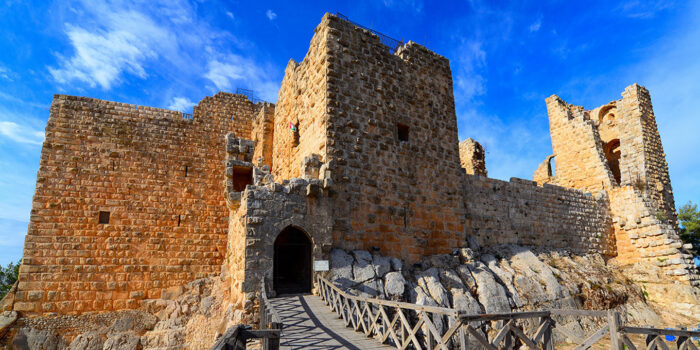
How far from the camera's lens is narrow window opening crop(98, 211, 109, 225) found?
39.8 ft

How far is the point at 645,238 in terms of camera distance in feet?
48.0

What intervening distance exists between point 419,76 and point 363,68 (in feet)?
6.91

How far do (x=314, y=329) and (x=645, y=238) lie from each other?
14078mm

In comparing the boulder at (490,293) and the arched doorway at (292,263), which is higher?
the arched doorway at (292,263)

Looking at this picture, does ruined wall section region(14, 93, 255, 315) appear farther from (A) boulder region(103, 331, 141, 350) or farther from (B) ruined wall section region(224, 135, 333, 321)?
(B) ruined wall section region(224, 135, 333, 321)

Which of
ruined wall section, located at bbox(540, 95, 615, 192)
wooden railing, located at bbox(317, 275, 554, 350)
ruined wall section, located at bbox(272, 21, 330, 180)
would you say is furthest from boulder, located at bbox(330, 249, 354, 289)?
ruined wall section, located at bbox(540, 95, 615, 192)

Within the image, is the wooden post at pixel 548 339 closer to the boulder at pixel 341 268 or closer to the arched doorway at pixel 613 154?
the boulder at pixel 341 268

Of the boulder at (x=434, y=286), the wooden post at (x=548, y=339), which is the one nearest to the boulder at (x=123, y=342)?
the boulder at (x=434, y=286)

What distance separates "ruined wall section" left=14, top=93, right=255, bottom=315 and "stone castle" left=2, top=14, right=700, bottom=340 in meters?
0.04

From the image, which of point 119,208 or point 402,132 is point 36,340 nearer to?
point 119,208

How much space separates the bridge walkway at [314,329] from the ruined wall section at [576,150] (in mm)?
13810

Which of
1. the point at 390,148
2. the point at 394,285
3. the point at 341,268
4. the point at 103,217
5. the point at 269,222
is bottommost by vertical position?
the point at 394,285

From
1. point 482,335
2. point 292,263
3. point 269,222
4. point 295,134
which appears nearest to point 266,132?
point 295,134

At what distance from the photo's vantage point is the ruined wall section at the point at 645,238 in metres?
13.5
